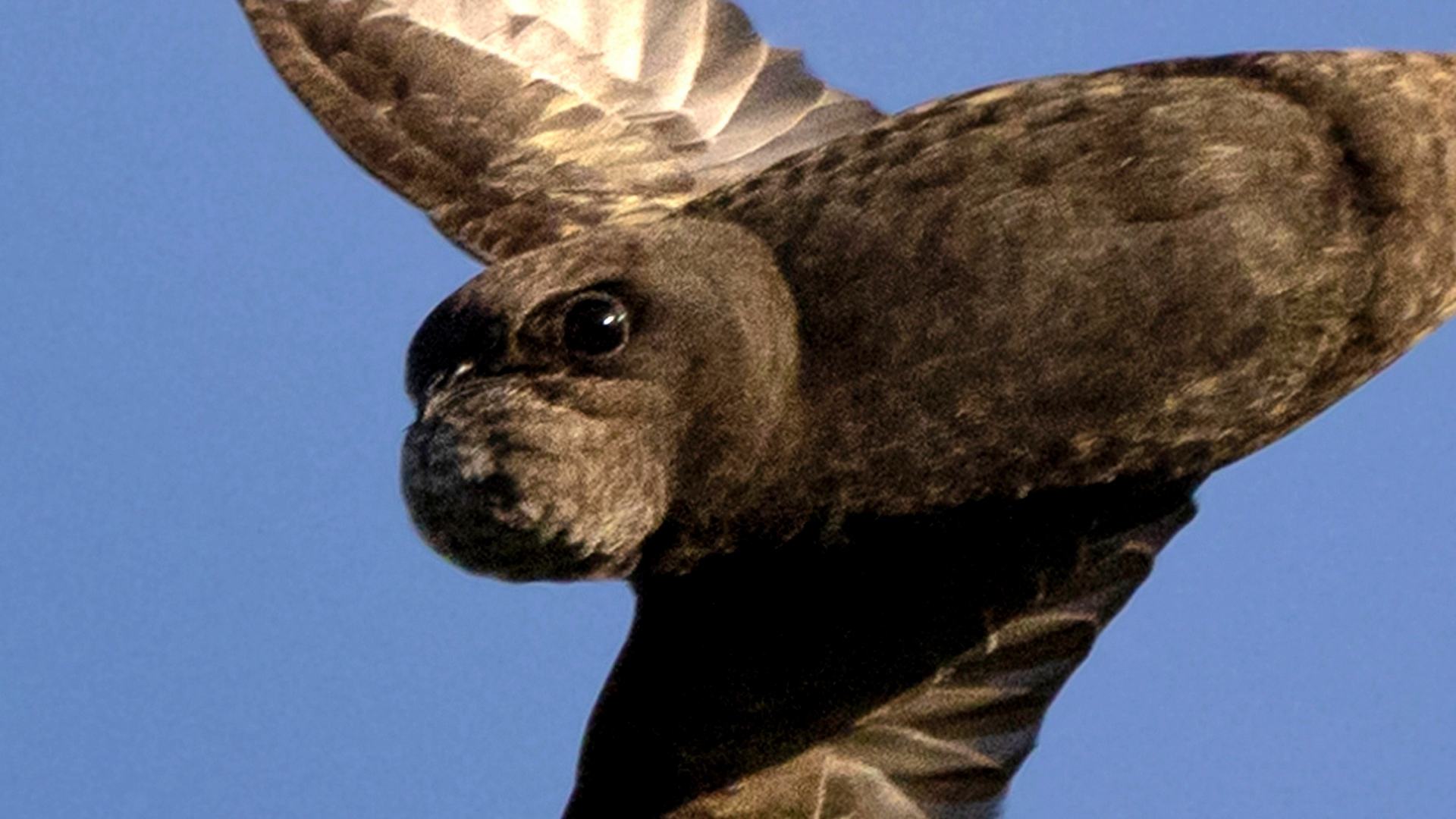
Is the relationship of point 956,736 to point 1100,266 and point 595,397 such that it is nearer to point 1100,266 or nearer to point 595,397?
point 1100,266

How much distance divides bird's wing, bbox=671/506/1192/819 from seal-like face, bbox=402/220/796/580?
2.38ft

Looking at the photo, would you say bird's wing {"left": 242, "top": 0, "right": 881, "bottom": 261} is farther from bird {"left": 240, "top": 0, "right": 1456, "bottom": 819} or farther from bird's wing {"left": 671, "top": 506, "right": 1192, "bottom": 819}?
bird's wing {"left": 671, "top": 506, "right": 1192, "bottom": 819}

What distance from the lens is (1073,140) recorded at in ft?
12.3

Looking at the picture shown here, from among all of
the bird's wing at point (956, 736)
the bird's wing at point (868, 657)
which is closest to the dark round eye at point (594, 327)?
the bird's wing at point (868, 657)

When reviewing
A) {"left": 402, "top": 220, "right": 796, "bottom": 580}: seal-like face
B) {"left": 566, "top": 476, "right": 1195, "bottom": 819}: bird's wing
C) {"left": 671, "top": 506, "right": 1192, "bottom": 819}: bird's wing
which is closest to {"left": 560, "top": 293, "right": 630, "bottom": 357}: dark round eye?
{"left": 402, "top": 220, "right": 796, "bottom": 580}: seal-like face

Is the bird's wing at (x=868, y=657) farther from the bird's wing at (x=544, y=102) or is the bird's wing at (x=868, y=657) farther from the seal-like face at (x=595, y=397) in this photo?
the bird's wing at (x=544, y=102)

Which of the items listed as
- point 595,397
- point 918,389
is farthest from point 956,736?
point 595,397

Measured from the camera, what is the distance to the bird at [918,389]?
341 centimetres

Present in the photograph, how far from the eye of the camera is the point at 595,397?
11.1ft

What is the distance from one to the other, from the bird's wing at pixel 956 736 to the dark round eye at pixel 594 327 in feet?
3.16

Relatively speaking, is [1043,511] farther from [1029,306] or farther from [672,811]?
[672,811]

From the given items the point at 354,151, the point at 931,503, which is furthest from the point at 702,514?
the point at 354,151

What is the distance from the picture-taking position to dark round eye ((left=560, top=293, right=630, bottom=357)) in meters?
3.40

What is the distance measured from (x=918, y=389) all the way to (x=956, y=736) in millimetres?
864
